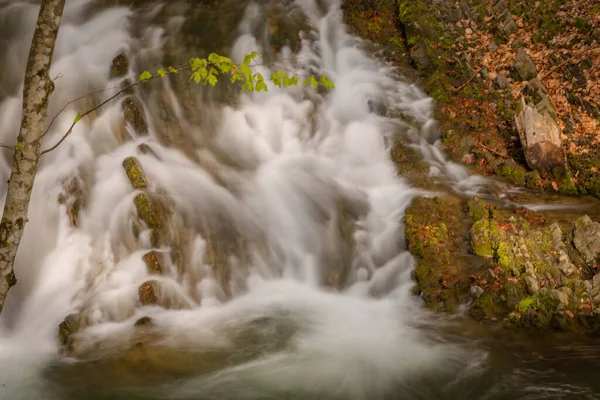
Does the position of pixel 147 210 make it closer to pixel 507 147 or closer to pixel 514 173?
pixel 514 173

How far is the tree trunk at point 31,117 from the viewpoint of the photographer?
10.0 feet

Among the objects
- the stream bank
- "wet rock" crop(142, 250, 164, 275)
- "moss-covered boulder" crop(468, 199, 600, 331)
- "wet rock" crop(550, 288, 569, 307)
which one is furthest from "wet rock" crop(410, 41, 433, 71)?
"wet rock" crop(142, 250, 164, 275)

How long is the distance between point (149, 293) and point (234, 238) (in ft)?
5.09

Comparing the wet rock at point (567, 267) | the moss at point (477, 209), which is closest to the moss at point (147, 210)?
the moss at point (477, 209)

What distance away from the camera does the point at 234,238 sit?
7.31 m

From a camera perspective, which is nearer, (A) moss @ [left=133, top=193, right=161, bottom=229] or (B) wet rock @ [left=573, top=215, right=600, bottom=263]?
(B) wet rock @ [left=573, top=215, right=600, bottom=263]

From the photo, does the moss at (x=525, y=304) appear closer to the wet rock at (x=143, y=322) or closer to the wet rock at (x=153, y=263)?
the wet rock at (x=143, y=322)

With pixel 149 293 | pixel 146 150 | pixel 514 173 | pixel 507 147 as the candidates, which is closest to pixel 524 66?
pixel 507 147

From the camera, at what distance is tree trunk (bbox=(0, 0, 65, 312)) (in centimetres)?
305

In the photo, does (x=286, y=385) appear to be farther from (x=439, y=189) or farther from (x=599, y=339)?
(x=439, y=189)

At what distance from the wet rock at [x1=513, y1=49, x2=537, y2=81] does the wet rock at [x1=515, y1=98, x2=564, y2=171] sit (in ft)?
4.42

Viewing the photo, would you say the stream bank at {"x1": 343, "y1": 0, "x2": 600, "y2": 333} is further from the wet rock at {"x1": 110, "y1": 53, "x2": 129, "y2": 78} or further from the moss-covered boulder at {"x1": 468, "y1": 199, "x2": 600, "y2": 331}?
the wet rock at {"x1": 110, "y1": 53, "x2": 129, "y2": 78}

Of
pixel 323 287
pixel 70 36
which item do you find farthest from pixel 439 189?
pixel 70 36

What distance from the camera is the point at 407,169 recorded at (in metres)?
8.94
